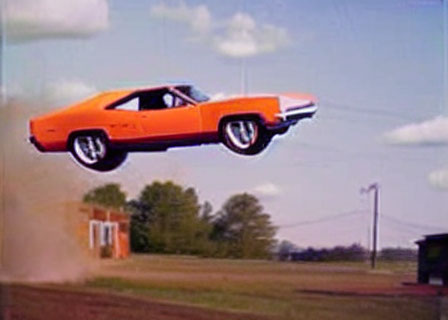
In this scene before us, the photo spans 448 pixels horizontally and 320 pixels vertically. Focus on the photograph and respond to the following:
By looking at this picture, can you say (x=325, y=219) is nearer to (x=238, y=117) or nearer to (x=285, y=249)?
(x=285, y=249)

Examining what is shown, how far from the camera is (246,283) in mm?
6648

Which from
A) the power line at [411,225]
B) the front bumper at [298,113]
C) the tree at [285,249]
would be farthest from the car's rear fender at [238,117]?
the power line at [411,225]

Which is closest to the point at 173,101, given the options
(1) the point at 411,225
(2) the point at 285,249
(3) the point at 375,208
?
(2) the point at 285,249

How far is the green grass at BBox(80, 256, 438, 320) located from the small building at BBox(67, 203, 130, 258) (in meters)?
0.06

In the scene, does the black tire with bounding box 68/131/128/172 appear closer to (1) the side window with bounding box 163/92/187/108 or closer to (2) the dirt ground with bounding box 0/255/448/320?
(1) the side window with bounding box 163/92/187/108

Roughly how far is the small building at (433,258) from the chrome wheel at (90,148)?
140 centimetres

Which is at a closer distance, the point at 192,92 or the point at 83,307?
the point at 192,92

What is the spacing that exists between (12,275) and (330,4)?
1.78 meters

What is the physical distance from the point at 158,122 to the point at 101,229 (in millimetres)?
523

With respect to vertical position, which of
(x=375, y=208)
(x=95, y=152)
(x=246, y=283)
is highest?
(x=95, y=152)

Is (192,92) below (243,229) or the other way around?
the other way around

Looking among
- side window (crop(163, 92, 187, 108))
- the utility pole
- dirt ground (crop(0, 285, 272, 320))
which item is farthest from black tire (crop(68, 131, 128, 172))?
the utility pole

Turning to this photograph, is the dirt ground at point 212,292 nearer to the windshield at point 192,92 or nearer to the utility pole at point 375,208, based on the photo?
the utility pole at point 375,208

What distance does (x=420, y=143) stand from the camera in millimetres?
6574
